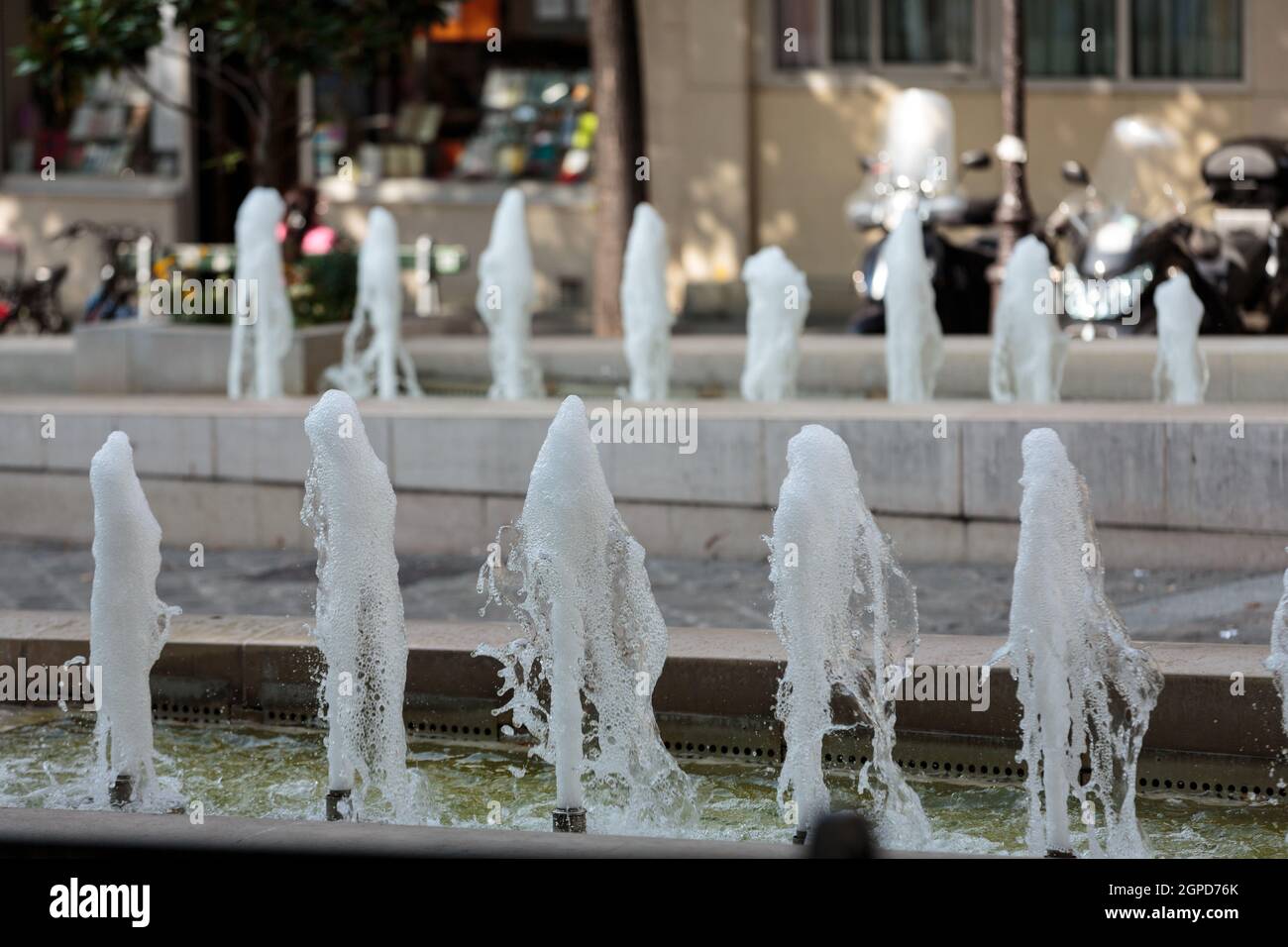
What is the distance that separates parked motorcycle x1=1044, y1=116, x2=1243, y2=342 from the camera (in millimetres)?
12789

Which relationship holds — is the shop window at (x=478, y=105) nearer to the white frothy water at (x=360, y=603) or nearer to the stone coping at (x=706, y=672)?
the stone coping at (x=706, y=672)

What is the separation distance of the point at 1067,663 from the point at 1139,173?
27.7ft

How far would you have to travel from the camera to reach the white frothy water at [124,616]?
6.27 m

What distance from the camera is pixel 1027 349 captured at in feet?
36.5

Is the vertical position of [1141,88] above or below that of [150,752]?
above

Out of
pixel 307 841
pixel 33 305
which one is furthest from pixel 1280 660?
pixel 33 305

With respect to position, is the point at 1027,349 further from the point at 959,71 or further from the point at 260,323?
the point at 959,71

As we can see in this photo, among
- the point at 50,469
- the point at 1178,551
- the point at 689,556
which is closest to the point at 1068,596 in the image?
the point at 1178,551

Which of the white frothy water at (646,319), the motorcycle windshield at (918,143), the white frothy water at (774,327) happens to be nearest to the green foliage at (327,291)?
the white frothy water at (646,319)

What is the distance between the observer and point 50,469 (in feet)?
35.0

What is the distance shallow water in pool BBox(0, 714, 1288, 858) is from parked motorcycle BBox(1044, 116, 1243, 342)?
683 centimetres

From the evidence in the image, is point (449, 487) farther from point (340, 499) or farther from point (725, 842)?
point (725, 842)

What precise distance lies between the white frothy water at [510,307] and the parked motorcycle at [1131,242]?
3.06m

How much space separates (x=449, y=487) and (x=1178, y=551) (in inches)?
126
